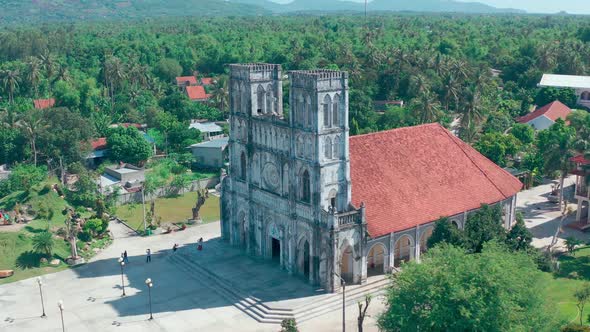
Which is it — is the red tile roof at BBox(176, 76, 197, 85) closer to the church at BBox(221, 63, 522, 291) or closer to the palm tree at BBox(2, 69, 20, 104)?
the palm tree at BBox(2, 69, 20, 104)

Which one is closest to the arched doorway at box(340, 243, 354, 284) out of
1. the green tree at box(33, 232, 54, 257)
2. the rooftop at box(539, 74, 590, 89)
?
the green tree at box(33, 232, 54, 257)

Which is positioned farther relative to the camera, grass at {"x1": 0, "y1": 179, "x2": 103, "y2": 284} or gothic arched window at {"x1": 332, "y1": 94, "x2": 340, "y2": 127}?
grass at {"x1": 0, "y1": 179, "x2": 103, "y2": 284}

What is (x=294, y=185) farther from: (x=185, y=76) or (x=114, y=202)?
(x=185, y=76)

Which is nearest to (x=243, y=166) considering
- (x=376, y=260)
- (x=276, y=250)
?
(x=276, y=250)

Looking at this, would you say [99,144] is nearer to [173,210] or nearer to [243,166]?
[173,210]

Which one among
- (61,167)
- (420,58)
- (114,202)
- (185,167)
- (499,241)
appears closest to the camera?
(499,241)

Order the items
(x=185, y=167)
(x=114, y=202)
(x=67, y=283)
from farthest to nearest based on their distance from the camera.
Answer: (x=185, y=167), (x=114, y=202), (x=67, y=283)

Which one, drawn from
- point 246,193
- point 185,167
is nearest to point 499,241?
point 246,193
